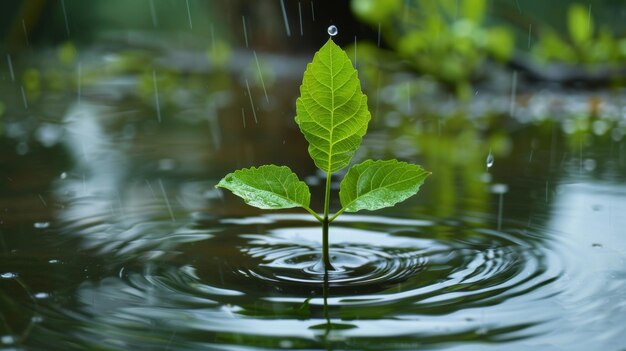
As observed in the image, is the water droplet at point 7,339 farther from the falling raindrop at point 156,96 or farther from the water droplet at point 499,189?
the falling raindrop at point 156,96

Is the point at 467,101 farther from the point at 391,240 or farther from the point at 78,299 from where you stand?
the point at 78,299

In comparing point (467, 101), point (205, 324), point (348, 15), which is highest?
point (348, 15)

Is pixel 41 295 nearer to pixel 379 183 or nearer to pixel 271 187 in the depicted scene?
pixel 271 187

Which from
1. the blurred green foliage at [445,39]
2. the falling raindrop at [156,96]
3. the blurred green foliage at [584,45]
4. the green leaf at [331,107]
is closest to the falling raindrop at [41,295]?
the green leaf at [331,107]

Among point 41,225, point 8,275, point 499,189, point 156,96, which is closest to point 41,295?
point 8,275

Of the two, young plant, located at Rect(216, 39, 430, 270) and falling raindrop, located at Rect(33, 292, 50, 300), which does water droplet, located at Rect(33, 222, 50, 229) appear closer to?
falling raindrop, located at Rect(33, 292, 50, 300)

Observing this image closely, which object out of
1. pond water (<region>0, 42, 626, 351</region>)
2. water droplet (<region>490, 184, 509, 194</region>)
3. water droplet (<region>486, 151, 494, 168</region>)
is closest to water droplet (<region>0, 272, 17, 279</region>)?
pond water (<region>0, 42, 626, 351</region>)

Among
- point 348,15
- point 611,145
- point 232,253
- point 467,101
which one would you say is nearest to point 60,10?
point 348,15
